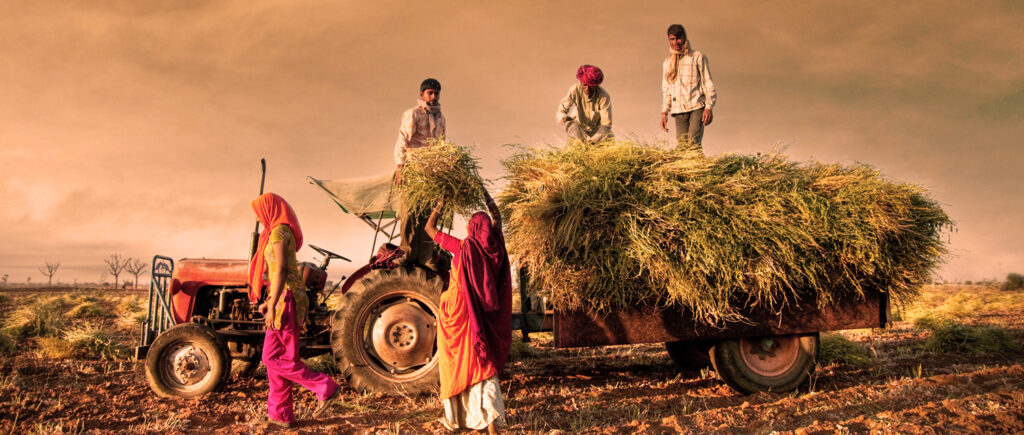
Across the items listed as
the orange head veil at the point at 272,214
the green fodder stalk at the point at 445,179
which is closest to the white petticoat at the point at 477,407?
the green fodder stalk at the point at 445,179

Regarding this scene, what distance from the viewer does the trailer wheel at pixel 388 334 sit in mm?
4562

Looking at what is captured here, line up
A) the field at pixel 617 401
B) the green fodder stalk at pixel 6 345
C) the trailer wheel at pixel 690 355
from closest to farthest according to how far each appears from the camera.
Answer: the field at pixel 617 401
the trailer wheel at pixel 690 355
the green fodder stalk at pixel 6 345

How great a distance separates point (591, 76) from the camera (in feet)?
19.4

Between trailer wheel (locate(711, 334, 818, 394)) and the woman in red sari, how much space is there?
2.17 m

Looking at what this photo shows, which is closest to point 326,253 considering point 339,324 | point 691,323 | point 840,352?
point 339,324

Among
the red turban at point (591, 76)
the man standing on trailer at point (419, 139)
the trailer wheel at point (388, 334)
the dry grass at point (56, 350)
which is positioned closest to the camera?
the trailer wheel at point (388, 334)

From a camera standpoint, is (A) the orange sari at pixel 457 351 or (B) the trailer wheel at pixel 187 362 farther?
(B) the trailer wheel at pixel 187 362

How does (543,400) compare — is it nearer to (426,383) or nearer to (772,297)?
(426,383)

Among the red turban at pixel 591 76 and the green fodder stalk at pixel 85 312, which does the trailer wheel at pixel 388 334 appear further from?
the green fodder stalk at pixel 85 312

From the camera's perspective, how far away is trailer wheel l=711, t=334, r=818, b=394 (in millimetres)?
4652

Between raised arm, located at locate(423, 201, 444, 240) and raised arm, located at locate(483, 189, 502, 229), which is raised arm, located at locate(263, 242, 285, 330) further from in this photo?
raised arm, located at locate(483, 189, 502, 229)

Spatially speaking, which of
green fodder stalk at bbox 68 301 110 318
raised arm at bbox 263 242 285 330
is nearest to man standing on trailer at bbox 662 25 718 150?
raised arm at bbox 263 242 285 330

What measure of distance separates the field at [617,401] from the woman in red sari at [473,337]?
1.10ft

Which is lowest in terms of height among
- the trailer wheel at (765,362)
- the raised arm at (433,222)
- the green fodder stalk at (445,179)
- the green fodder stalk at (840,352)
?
the green fodder stalk at (840,352)
